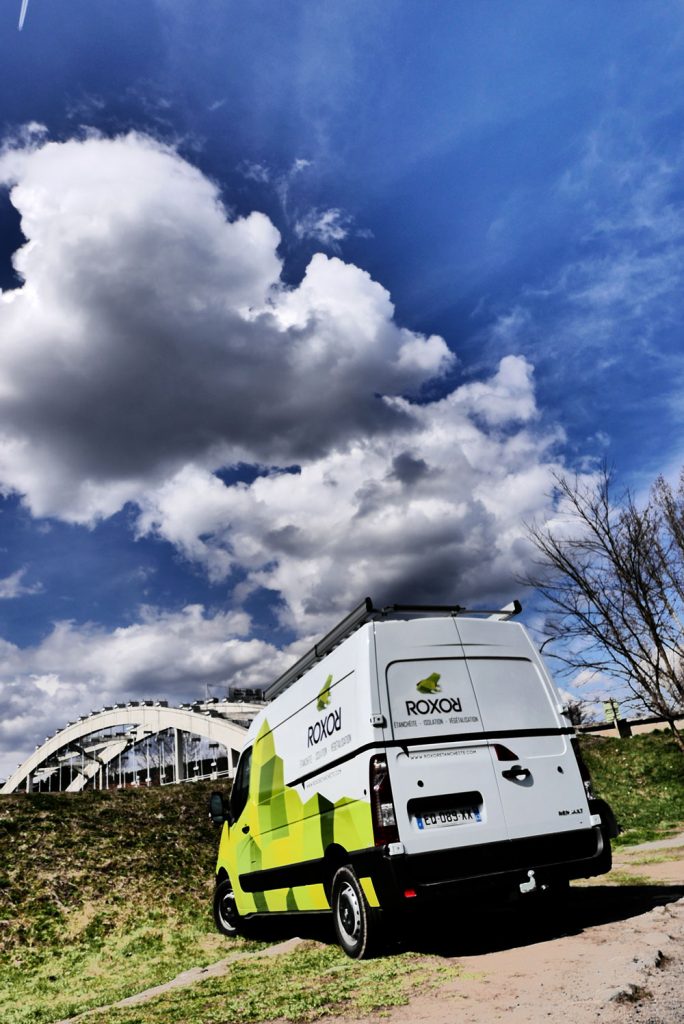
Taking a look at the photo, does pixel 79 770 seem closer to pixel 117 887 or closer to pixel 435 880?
pixel 117 887

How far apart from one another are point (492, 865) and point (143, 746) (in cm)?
7550

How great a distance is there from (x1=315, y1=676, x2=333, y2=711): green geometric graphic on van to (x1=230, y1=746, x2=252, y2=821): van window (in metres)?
2.47

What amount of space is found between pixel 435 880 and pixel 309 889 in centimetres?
169

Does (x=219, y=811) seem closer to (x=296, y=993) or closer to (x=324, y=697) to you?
(x=324, y=697)

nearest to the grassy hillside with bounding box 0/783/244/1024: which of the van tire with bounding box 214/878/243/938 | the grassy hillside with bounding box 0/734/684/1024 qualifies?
the grassy hillside with bounding box 0/734/684/1024

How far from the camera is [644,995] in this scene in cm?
385

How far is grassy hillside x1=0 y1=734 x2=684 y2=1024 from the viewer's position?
672 centimetres

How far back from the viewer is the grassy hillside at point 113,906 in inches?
265

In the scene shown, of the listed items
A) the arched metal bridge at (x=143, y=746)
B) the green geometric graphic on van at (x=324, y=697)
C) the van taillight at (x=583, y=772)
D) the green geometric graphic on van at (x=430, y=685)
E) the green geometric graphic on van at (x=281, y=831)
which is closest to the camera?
the green geometric graphic on van at (x=281, y=831)

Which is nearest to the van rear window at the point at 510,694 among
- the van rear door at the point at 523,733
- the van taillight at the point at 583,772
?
the van rear door at the point at 523,733

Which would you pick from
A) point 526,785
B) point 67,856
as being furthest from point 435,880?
point 67,856

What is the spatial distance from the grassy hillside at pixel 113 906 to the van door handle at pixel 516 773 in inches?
64.7

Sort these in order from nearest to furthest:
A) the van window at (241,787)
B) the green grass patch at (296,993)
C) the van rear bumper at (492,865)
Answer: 1. the green grass patch at (296,993)
2. the van rear bumper at (492,865)
3. the van window at (241,787)

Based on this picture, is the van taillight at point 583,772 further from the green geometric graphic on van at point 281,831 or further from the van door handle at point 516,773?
the green geometric graphic on van at point 281,831
